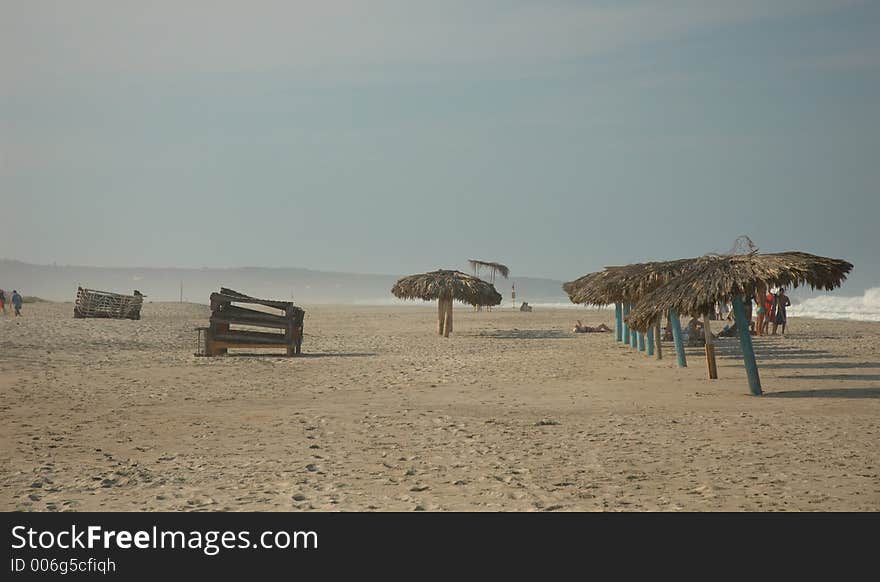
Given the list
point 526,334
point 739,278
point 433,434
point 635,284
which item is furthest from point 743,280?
point 526,334

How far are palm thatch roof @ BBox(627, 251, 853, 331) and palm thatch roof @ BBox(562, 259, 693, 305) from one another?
3.33 meters

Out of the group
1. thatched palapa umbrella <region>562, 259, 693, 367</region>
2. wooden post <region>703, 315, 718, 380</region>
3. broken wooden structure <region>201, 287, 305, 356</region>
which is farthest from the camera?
broken wooden structure <region>201, 287, 305, 356</region>

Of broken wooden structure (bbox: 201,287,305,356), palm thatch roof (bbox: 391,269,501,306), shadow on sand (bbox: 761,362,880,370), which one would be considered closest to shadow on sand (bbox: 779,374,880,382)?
shadow on sand (bbox: 761,362,880,370)

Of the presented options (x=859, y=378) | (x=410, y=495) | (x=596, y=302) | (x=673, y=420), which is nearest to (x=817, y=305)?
(x=596, y=302)

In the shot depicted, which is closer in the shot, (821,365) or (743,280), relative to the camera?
(743,280)

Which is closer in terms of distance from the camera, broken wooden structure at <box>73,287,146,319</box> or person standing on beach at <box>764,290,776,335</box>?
person standing on beach at <box>764,290,776,335</box>

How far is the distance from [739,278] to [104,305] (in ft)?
81.4

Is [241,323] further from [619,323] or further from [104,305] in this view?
[104,305]

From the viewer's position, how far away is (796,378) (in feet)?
46.6

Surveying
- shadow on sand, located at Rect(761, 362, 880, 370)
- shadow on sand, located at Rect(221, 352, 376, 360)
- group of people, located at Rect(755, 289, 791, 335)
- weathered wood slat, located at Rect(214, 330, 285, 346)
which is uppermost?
group of people, located at Rect(755, 289, 791, 335)

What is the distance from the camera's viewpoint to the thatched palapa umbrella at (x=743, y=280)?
11.8 metres

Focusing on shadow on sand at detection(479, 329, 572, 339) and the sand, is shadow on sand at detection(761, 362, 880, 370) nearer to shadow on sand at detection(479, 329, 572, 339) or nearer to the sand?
the sand

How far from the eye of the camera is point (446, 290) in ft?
88.1

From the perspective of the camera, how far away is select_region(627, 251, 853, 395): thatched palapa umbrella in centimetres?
1177
